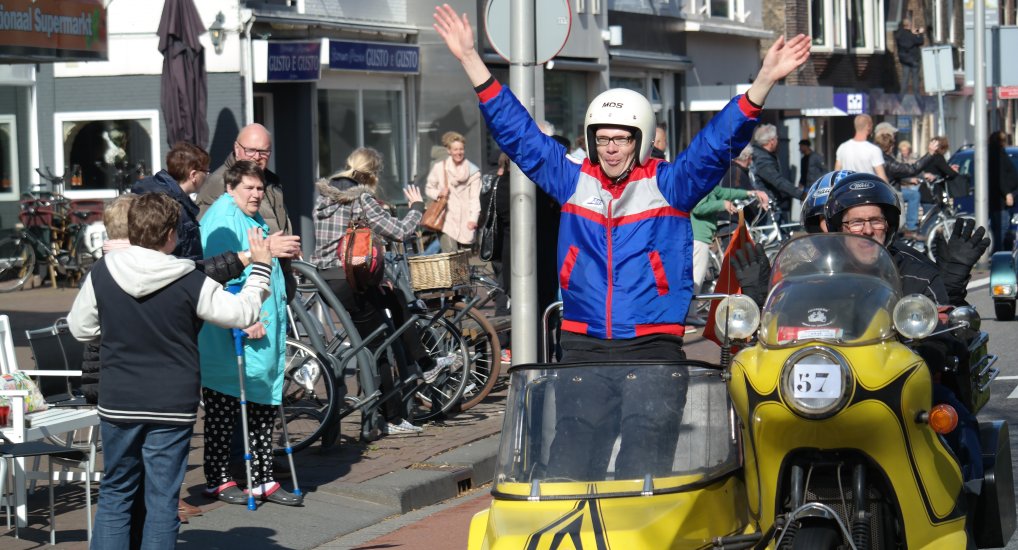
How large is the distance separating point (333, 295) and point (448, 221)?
9.73 meters

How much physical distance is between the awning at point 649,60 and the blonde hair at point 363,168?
2050 centimetres

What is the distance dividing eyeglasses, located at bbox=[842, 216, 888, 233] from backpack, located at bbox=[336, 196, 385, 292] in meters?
3.82

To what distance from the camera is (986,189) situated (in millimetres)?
21297

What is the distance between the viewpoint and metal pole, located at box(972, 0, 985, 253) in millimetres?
21219

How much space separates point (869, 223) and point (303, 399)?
4128mm

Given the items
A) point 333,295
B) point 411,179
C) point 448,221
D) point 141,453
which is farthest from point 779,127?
point 141,453

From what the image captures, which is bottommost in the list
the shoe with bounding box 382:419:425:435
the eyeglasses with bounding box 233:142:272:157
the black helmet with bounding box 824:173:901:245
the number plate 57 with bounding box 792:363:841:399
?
the shoe with bounding box 382:419:425:435

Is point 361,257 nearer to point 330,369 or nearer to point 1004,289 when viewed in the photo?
point 330,369

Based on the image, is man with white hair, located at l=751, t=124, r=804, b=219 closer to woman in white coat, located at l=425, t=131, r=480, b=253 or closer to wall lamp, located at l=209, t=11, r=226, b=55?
woman in white coat, located at l=425, t=131, r=480, b=253

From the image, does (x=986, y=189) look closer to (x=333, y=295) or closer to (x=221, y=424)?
(x=333, y=295)

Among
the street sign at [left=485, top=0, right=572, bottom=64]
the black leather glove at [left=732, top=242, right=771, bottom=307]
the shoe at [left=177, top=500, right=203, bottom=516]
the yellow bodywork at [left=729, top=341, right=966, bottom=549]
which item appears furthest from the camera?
the street sign at [left=485, top=0, right=572, bottom=64]

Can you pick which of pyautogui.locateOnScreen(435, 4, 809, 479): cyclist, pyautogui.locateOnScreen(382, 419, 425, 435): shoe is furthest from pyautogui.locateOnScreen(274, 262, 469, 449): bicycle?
pyautogui.locateOnScreen(435, 4, 809, 479): cyclist

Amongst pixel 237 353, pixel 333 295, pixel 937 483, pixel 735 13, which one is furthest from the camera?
pixel 735 13

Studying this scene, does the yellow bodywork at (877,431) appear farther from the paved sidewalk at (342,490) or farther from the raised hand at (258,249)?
the paved sidewalk at (342,490)
